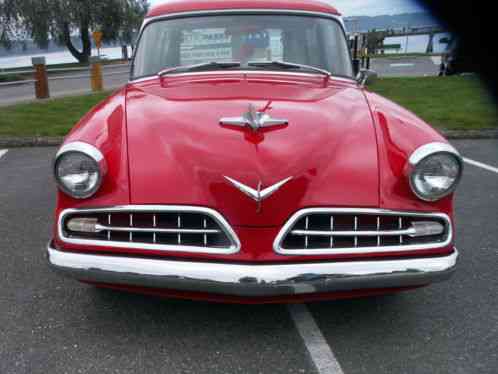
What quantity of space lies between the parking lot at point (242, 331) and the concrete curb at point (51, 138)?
438 cm

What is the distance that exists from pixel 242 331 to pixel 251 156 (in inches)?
33.5

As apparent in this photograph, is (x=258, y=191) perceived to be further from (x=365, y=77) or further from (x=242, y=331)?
(x=365, y=77)

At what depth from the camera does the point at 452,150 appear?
2379 mm

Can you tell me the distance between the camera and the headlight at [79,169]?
7.63 feet

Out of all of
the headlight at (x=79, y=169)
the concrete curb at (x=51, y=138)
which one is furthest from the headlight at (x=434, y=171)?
the concrete curb at (x=51, y=138)

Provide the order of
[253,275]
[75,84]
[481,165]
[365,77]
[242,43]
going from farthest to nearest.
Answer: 1. [75,84]
2. [481,165]
3. [365,77]
4. [242,43]
5. [253,275]

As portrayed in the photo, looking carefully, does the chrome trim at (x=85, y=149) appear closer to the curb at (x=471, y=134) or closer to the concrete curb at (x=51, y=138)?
the concrete curb at (x=51, y=138)

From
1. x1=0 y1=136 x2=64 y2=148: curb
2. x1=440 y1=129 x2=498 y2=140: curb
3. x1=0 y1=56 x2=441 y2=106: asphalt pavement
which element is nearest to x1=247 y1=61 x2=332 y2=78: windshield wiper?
x1=440 y1=129 x2=498 y2=140: curb

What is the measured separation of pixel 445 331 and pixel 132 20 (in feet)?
106

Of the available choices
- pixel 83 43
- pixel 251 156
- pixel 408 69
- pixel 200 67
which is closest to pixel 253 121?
pixel 251 156

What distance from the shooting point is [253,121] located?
240cm

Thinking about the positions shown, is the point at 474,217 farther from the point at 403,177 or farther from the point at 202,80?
the point at 202,80

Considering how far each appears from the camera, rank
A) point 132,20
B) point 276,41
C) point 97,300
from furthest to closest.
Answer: point 132,20 → point 276,41 → point 97,300

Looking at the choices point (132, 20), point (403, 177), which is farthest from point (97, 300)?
point (132, 20)
